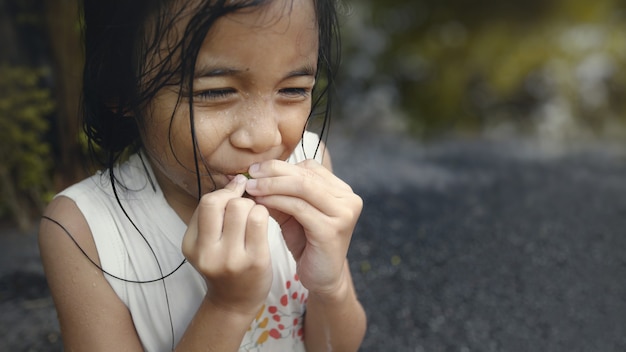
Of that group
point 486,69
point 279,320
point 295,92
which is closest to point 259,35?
point 295,92

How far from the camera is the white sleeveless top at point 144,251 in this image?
5.48 feet

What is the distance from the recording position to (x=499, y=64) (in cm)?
684

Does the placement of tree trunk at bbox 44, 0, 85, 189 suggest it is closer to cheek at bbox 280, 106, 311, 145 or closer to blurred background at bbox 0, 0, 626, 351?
blurred background at bbox 0, 0, 626, 351

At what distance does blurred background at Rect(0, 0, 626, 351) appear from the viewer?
3.15 m

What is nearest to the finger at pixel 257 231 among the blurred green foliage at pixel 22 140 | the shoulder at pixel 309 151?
the shoulder at pixel 309 151

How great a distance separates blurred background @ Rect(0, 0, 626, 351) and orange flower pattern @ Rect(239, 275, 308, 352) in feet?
3.43

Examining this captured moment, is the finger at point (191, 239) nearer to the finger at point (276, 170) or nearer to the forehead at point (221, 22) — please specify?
the finger at point (276, 170)

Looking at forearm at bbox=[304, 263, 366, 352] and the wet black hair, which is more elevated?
the wet black hair

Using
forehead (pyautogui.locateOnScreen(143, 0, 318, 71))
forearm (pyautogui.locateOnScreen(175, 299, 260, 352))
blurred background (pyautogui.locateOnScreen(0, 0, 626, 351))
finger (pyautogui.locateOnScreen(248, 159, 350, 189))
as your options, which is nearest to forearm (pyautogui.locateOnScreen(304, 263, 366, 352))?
forearm (pyautogui.locateOnScreen(175, 299, 260, 352))

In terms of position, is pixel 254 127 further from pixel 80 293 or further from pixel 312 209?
pixel 80 293

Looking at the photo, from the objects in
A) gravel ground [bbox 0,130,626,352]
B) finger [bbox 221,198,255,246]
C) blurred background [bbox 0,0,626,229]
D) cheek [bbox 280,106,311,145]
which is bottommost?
gravel ground [bbox 0,130,626,352]

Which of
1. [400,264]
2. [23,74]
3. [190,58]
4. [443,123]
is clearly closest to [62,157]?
[23,74]

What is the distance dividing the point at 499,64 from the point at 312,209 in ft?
19.4

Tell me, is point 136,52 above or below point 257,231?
above
